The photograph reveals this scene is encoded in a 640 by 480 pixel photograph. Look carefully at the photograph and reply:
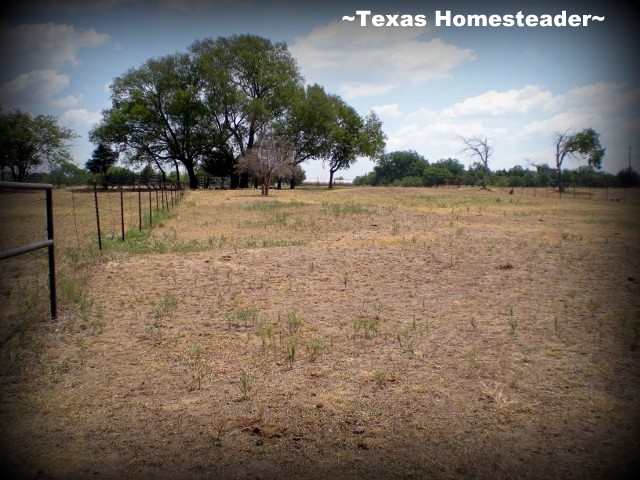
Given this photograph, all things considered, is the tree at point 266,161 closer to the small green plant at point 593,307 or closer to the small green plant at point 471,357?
the small green plant at point 593,307

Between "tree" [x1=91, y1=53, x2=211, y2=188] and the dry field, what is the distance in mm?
45666

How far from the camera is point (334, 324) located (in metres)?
5.31

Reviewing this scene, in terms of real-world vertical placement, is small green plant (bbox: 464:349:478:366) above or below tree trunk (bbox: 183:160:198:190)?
below

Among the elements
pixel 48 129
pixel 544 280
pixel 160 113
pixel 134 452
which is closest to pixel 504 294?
pixel 544 280

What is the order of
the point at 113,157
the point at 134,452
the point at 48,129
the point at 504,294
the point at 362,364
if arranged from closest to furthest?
the point at 134,452 < the point at 362,364 < the point at 504,294 < the point at 48,129 < the point at 113,157

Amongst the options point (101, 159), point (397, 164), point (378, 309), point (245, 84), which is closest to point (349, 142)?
point (245, 84)

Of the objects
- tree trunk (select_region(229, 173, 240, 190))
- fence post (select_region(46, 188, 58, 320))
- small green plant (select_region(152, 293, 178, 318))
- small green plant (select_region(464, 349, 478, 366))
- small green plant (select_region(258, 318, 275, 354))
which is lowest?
small green plant (select_region(464, 349, 478, 366))

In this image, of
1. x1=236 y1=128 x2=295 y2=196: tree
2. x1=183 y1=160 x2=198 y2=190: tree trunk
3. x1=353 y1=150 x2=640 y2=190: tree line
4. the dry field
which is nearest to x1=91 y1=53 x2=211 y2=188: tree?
x1=183 y1=160 x2=198 y2=190: tree trunk

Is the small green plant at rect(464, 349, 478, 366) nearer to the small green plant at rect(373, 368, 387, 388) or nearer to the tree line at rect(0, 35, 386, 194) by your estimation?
the small green plant at rect(373, 368, 387, 388)

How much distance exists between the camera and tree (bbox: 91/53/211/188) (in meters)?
49.5

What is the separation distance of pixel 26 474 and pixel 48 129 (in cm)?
4762

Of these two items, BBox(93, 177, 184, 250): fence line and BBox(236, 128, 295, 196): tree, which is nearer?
BBox(93, 177, 184, 250): fence line

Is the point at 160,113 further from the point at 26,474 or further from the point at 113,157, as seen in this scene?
the point at 26,474

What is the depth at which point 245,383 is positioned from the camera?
375 cm
